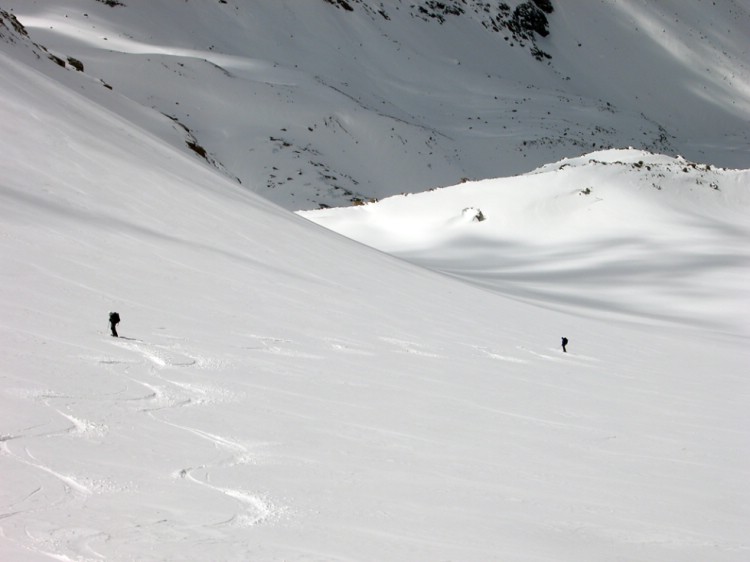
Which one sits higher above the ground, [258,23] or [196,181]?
[258,23]

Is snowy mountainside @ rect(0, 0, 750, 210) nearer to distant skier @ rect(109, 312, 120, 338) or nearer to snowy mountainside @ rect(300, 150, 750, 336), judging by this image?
snowy mountainside @ rect(300, 150, 750, 336)

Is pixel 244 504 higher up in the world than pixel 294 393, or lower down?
lower down

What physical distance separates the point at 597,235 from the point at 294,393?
14853 millimetres

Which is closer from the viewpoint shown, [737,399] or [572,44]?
[737,399]

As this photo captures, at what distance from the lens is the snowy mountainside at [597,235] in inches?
560

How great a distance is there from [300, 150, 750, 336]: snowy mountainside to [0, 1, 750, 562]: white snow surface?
98 centimetres

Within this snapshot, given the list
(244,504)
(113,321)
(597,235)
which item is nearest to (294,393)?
(113,321)

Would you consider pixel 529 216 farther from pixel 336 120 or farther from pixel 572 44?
pixel 572 44

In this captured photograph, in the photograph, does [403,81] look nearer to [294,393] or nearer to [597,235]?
[597,235]

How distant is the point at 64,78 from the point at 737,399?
11.2 metres

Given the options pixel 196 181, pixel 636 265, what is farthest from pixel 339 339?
pixel 636 265

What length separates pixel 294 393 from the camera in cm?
487

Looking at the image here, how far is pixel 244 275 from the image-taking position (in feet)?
26.0

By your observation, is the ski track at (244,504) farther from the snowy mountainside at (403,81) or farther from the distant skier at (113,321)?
the snowy mountainside at (403,81)
